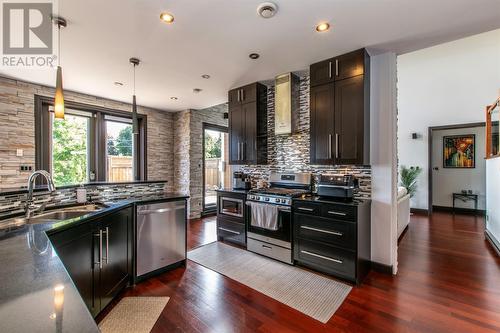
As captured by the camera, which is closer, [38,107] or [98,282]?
[98,282]

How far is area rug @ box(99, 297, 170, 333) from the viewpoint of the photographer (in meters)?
1.93

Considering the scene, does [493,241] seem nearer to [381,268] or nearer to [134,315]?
[381,268]

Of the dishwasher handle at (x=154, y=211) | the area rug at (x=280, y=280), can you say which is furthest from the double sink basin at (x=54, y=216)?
the area rug at (x=280, y=280)

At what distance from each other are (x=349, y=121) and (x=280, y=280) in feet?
6.93

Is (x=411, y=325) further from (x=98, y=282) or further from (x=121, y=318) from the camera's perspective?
(x=98, y=282)

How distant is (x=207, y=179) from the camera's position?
6062mm

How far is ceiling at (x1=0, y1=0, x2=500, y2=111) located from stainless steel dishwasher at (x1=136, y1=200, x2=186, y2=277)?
1.88 meters

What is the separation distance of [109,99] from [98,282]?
3949 mm

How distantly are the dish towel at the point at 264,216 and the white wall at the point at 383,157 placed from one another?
1270 millimetres

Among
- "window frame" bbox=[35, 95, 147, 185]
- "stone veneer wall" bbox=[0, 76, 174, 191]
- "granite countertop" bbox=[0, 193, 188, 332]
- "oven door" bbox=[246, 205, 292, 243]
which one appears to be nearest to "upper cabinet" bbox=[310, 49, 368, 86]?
"oven door" bbox=[246, 205, 292, 243]

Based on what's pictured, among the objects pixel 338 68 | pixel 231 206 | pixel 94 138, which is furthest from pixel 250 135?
pixel 94 138

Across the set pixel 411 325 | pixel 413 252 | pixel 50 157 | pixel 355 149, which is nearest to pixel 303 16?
pixel 355 149

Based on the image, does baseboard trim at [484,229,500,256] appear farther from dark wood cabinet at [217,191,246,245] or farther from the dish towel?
dark wood cabinet at [217,191,246,245]

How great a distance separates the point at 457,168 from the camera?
6.26 meters
